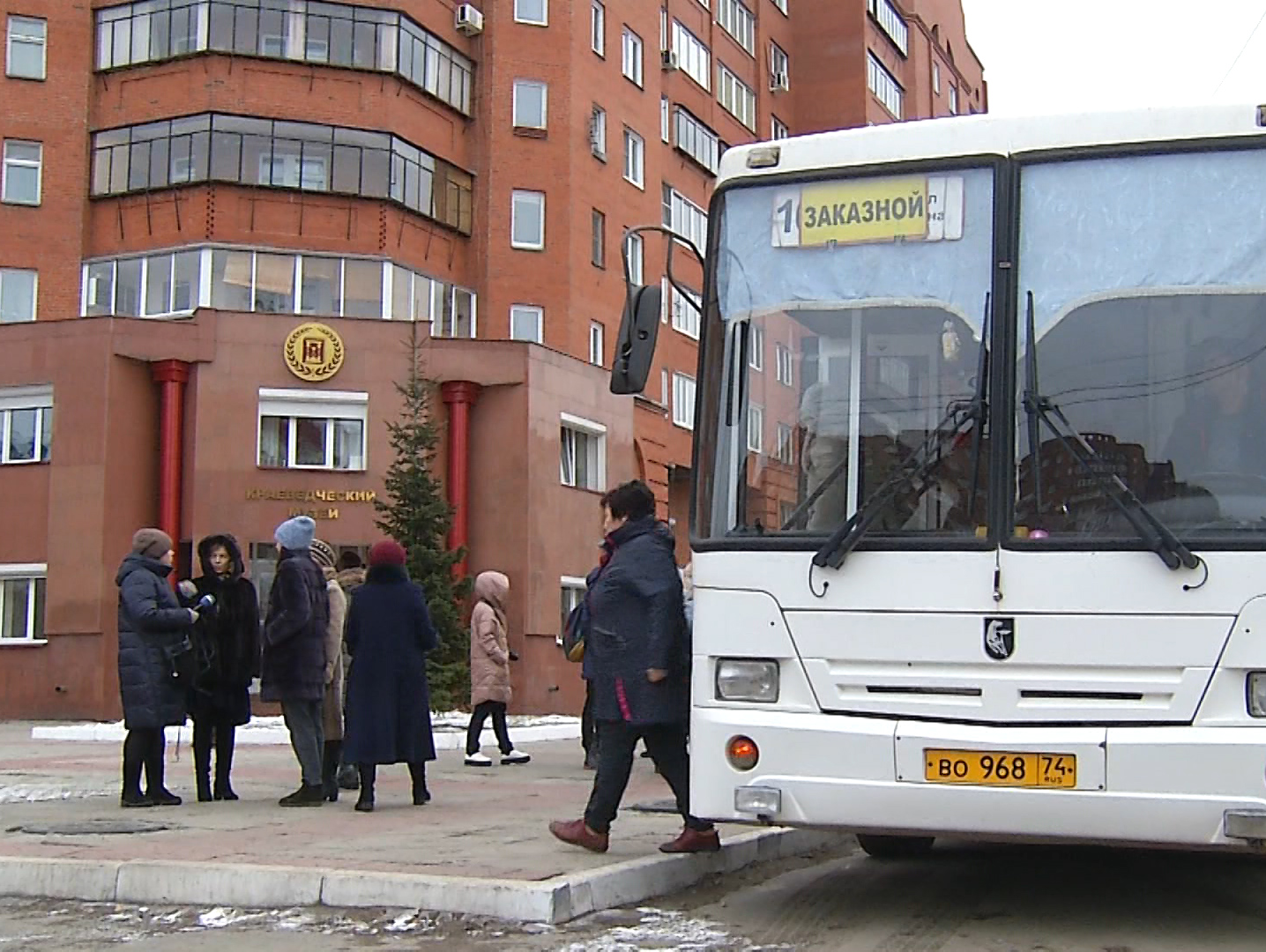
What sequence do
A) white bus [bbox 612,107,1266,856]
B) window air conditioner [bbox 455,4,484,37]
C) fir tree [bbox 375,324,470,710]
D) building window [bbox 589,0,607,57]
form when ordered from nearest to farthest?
white bus [bbox 612,107,1266,856], fir tree [bbox 375,324,470,710], window air conditioner [bbox 455,4,484,37], building window [bbox 589,0,607,57]

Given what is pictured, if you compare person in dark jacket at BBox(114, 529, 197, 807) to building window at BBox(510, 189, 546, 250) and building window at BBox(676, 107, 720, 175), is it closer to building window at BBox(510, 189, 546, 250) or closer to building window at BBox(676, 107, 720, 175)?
building window at BBox(510, 189, 546, 250)

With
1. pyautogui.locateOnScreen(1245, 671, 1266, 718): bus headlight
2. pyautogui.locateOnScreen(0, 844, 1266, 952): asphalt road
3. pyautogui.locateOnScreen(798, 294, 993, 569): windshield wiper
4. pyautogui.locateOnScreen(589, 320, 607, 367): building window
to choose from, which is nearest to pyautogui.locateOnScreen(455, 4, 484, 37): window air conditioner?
pyautogui.locateOnScreen(589, 320, 607, 367): building window

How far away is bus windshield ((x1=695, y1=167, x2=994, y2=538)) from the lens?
763 cm

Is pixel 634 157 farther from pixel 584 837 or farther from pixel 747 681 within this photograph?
pixel 747 681

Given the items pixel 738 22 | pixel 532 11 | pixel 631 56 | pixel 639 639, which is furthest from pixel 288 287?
pixel 639 639

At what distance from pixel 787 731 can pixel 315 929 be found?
2223 mm

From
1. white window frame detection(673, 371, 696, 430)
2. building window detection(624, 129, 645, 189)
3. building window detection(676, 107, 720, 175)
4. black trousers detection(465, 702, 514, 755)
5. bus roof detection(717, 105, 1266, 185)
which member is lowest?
black trousers detection(465, 702, 514, 755)

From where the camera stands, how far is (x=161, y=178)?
3531 centimetres

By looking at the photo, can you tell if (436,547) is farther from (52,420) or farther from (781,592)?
(781,592)

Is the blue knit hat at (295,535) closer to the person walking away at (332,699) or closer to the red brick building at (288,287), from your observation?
the person walking away at (332,699)

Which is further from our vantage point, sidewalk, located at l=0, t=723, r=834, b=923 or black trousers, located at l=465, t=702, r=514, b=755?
black trousers, located at l=465, t=702, r=514, b=755

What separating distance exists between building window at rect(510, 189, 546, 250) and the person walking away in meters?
27.2

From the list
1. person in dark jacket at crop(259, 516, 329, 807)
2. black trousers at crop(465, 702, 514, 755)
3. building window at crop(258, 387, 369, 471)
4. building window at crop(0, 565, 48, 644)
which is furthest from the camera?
building window at crop(258, 387, 369, 471)

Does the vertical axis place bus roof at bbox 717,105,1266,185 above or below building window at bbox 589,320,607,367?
below
